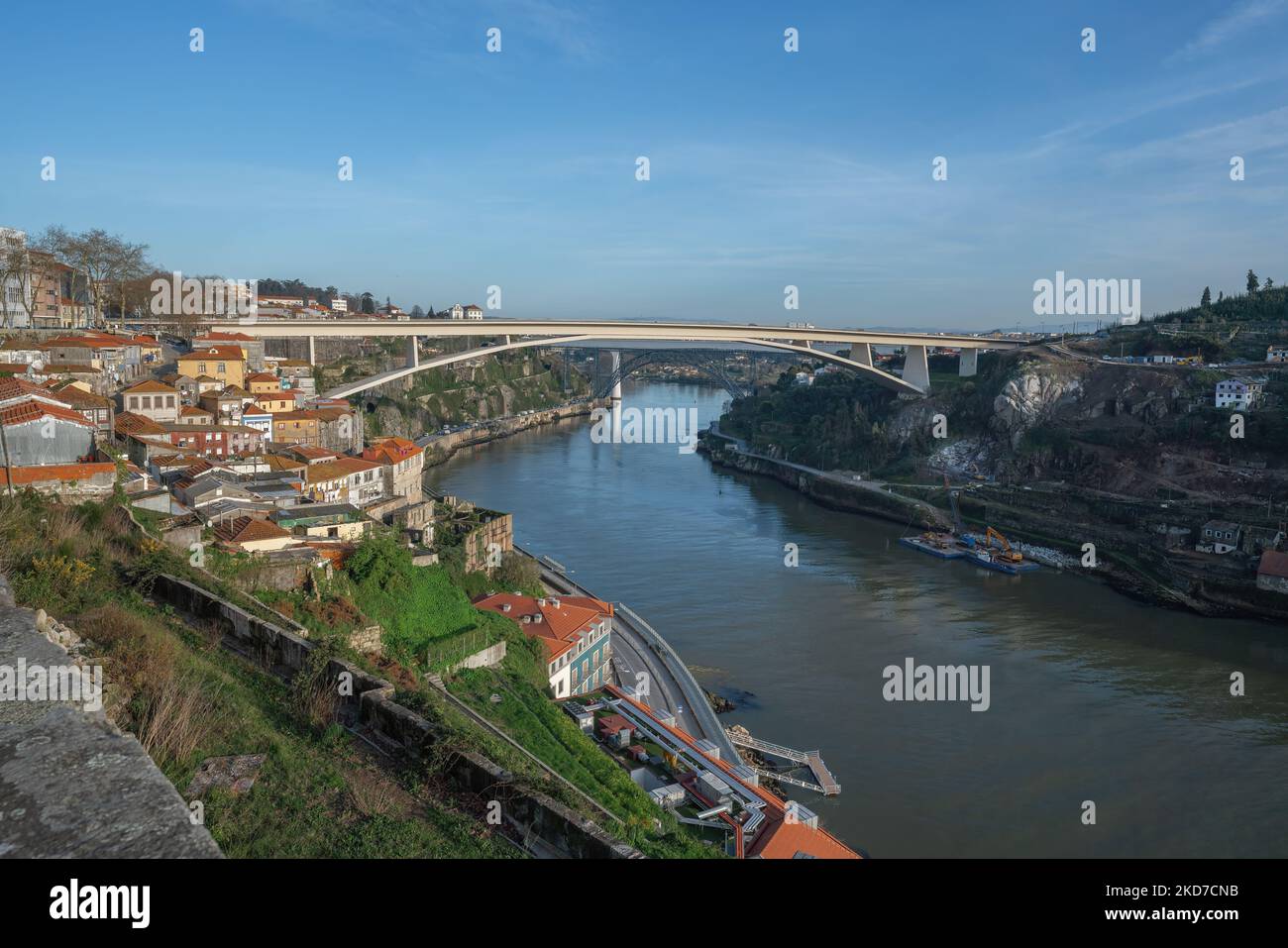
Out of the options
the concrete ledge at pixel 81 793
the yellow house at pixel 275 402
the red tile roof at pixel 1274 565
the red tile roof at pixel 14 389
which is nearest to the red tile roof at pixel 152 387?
the yellow house at pixel 275 402

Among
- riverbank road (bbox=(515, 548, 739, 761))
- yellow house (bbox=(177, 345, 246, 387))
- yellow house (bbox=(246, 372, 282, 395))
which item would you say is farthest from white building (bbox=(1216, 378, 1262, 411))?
yellow house (bbox=(177, 345, 246, 387))

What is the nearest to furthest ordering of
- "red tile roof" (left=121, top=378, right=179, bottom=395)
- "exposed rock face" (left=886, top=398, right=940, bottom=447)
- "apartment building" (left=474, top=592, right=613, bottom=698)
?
1. "apartment building" (left=474, top=592, right=613, bottom=698)
2. "red tile roof" (left=121, top=378, right=179, bottom=395)
3. "exposed rock face" (left=886, top=398, right=940, bottom=447)

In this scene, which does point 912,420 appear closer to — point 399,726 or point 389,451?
point 389,451

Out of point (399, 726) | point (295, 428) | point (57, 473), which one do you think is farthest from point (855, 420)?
point (399, 726)

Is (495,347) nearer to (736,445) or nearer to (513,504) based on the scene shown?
(513,504)

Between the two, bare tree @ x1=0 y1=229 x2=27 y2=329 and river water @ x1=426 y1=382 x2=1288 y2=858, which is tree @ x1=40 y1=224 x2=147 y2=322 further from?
river water @ x1=426 y1=382 x2=1288 y2=858

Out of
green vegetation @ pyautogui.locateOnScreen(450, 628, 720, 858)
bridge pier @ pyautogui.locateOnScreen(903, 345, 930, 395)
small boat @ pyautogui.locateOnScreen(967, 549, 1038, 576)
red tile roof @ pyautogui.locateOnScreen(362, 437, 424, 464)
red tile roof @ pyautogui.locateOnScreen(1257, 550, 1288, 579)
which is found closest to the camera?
green vegetation @ pyautogui.locateOnScreen(450, 628, 720, 858)

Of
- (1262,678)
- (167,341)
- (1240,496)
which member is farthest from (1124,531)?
(167,341)
